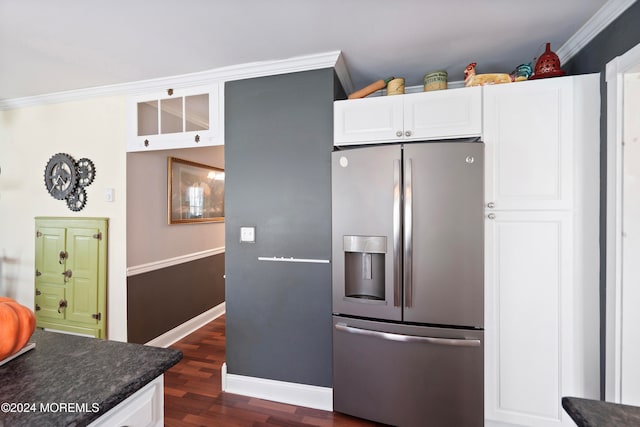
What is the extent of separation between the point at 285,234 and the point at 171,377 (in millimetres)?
1613

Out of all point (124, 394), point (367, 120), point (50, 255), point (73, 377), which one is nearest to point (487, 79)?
point (367, 120)

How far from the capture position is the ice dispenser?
1.80 metres

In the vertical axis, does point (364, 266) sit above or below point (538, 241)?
below

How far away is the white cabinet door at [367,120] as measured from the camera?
1.87 metres

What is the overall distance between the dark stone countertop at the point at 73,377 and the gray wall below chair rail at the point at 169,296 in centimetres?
171

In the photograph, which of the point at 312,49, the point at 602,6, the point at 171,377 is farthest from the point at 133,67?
the point at 602,6

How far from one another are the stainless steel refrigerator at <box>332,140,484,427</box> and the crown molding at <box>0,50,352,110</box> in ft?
2.29

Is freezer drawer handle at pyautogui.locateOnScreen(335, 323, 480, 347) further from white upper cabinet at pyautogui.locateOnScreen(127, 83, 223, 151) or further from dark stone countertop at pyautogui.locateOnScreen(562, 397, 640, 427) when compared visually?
white upper cabinet at pyautogui.locateOnScreen(127, 83, 223, 151)

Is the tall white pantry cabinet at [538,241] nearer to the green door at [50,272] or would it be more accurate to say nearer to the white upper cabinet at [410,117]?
the white upper cabinet at [410,117]

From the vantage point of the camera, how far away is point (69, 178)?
2699mm

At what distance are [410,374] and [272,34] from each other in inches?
90.0

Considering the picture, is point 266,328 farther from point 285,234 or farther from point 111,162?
point 111,162

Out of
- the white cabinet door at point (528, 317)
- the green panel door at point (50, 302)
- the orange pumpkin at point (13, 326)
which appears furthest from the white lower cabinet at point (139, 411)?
the green panel door at point (50, 302)

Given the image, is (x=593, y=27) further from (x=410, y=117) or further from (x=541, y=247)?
(x=541, y=247)
